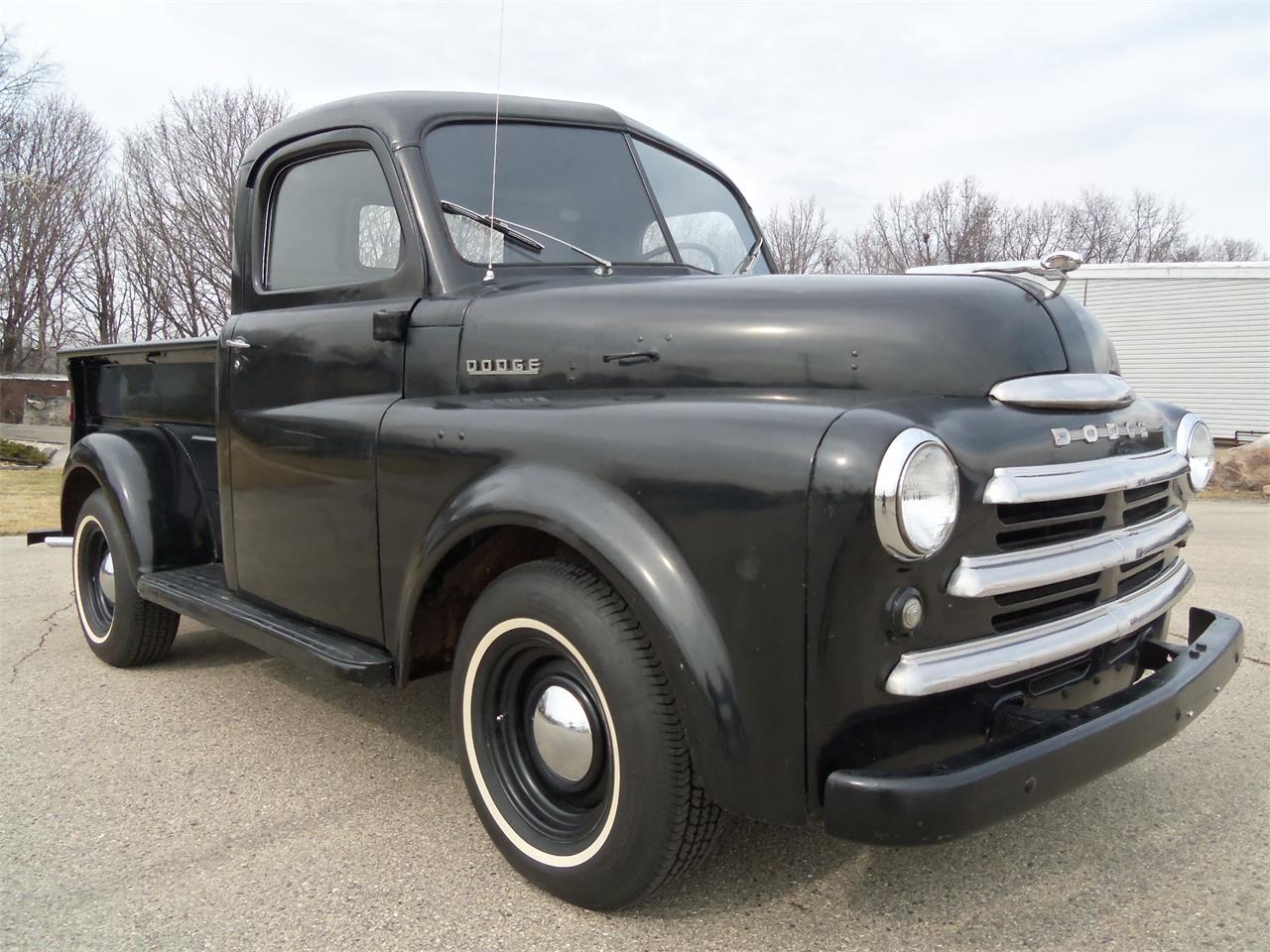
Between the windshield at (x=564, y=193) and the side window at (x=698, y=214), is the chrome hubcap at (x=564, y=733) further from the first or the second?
the side window at (x=698, y=214)

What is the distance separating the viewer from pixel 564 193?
10.5 ft

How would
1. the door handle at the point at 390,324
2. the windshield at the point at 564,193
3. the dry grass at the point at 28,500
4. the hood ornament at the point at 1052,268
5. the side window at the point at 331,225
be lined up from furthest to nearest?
the dry grass at the point at 28,500 → the side window at the point at 331,225 → the windshield at the point at 564,193 → the door handle at the point at 390,324 → the hood ornament at the point at 1052,268

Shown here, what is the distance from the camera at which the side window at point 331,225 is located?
10.3ft

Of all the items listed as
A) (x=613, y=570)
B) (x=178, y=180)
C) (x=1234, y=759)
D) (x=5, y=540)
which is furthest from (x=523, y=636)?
(x=178, y=180)

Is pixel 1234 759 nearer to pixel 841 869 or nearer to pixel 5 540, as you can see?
pixel 841 869

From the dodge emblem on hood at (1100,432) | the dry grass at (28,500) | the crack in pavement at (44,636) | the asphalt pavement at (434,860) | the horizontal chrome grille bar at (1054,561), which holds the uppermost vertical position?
the dodge emblem on hood at (1100,432)

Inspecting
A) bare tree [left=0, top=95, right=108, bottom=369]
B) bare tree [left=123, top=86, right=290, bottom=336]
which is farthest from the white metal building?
bare tree [left=0, top=95, right=108, bottom=369]

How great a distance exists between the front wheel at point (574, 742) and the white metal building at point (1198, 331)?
59.2ft

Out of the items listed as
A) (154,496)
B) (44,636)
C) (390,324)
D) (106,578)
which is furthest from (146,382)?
(390,324)

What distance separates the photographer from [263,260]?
363 cm

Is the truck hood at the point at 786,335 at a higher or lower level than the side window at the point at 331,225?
lower

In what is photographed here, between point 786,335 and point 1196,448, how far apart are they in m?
1.36

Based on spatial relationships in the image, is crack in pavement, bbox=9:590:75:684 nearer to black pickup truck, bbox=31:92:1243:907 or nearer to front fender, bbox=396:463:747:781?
black pickup truck, bbox=31:92:1243:907

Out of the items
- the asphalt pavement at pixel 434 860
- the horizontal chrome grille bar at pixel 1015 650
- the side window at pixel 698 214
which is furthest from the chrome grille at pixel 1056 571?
the side window at pixel 698 214
